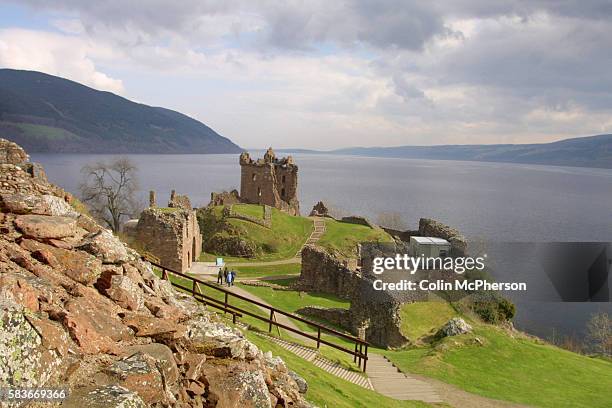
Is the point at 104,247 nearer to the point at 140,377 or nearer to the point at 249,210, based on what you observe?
the point at 140,377

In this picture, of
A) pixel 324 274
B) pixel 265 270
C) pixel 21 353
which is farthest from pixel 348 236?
pixel 21 353

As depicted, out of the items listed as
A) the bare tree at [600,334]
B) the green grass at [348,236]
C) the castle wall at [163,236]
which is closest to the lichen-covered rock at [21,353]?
the castle wall at [163,236]

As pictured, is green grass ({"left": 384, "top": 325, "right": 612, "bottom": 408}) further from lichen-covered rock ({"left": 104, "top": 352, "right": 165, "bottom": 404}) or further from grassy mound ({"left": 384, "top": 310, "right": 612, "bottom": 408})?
lichen-covered rock ({"left": 104, "top": 352, "right": 165, "bottom": 404})

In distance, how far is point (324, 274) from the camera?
42.1 meters

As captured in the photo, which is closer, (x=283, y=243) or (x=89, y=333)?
(x=89, y=333)

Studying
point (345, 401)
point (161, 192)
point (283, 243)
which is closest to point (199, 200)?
point (161, 192)

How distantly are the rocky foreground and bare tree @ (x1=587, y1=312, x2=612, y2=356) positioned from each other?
140ft

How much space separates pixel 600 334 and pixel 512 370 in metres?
28.3

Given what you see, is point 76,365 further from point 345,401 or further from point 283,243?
point 283,243

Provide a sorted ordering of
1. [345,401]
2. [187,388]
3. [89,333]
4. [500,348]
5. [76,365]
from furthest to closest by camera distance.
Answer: [500,348], [345,401], [187,388], [89,333], [76,365]

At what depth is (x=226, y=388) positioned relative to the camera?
7.96m

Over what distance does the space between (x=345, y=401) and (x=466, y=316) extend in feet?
87.5

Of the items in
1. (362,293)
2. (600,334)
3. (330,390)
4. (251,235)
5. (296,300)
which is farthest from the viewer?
(251,235)

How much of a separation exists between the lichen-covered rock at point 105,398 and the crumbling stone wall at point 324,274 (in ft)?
112
